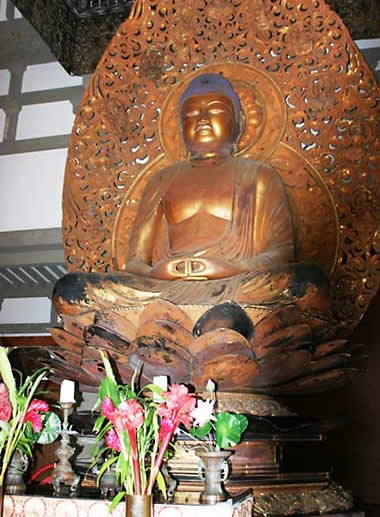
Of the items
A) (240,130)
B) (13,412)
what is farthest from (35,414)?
(240,130)

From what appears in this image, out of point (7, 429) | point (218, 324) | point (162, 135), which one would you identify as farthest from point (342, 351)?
point (162, 135)

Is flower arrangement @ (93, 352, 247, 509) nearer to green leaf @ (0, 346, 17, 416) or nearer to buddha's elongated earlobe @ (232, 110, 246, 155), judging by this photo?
green leaf @ (0, 346, 17, 416)

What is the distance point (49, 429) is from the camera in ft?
7.62

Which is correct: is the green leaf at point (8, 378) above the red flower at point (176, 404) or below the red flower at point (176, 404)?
above

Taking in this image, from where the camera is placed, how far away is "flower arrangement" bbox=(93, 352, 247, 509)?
1.76 metres

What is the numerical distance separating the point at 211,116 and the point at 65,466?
189cm

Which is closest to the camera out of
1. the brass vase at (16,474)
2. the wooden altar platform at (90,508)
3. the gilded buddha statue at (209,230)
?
the wooden altar platform at (90,508)

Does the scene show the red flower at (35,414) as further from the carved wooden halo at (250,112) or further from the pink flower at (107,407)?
the carved wooden halo at (250,112)

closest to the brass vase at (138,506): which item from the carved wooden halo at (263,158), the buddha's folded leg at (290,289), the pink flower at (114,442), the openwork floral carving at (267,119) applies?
the pink flower at (114,442)

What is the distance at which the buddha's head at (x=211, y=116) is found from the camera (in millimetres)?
3348

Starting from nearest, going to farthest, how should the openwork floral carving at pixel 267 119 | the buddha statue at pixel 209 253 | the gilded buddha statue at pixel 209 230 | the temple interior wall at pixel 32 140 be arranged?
the buddha statue at pixel 209 253, the gilded buddha statue at pixel 209 230, the openwork floral carving at pixel 267 119, the temple interior wall at pixel 32 140

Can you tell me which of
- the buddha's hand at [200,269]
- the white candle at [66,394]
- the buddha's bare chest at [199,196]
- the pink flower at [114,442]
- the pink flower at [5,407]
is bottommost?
the pink flower at [114,442]

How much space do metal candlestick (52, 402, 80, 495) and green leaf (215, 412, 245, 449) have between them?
51 centimetres

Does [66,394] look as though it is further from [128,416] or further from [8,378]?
[128,416]
